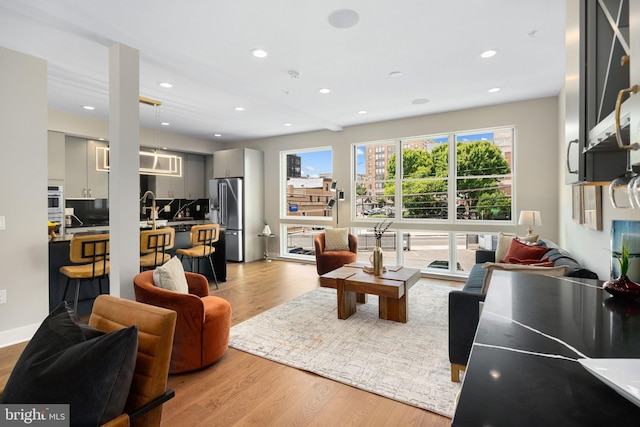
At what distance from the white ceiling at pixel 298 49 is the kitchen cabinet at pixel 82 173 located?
92 cm

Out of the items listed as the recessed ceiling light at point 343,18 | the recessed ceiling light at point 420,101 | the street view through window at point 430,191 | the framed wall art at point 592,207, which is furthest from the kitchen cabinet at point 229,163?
the framed wall art at point 592,207

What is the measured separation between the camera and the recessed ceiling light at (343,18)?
255 cm

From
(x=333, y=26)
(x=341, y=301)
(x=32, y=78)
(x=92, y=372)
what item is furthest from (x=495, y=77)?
(x=32, y=78)

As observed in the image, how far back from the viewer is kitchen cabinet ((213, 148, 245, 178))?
23.0 ft

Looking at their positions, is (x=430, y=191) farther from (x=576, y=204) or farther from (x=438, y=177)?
(x=576, y=204)

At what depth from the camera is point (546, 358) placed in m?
0.86

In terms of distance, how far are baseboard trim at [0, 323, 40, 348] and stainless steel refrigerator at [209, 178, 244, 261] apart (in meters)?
3.88

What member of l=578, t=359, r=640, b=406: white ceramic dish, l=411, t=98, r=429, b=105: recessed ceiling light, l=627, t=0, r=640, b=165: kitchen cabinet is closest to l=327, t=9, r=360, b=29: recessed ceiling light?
l=627, t=0, r=640, b=165: kitchen cabinet

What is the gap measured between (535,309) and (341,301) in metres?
2.44

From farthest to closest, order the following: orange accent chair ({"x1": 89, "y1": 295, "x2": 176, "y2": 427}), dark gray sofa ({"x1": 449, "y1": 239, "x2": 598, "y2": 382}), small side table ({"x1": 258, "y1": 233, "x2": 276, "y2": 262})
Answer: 1. small side table ({"x1": 258, "y1": 233, "x2": 276, "y2": 262})
2. dark gray sofa ({"x1": 449, "y1": 239, "x2": 598, "y2": 382})
3. orange accent chair ({"x1": 89, "y1": 295, "x2": 176, "y2": 427})

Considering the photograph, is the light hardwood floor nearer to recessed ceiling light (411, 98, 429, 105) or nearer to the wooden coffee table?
the wooden coffee table

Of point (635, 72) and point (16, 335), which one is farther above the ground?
point (635, 72)

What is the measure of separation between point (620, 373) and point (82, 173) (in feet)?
23.3

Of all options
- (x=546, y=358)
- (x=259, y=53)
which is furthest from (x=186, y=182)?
(x=546, y=358)
